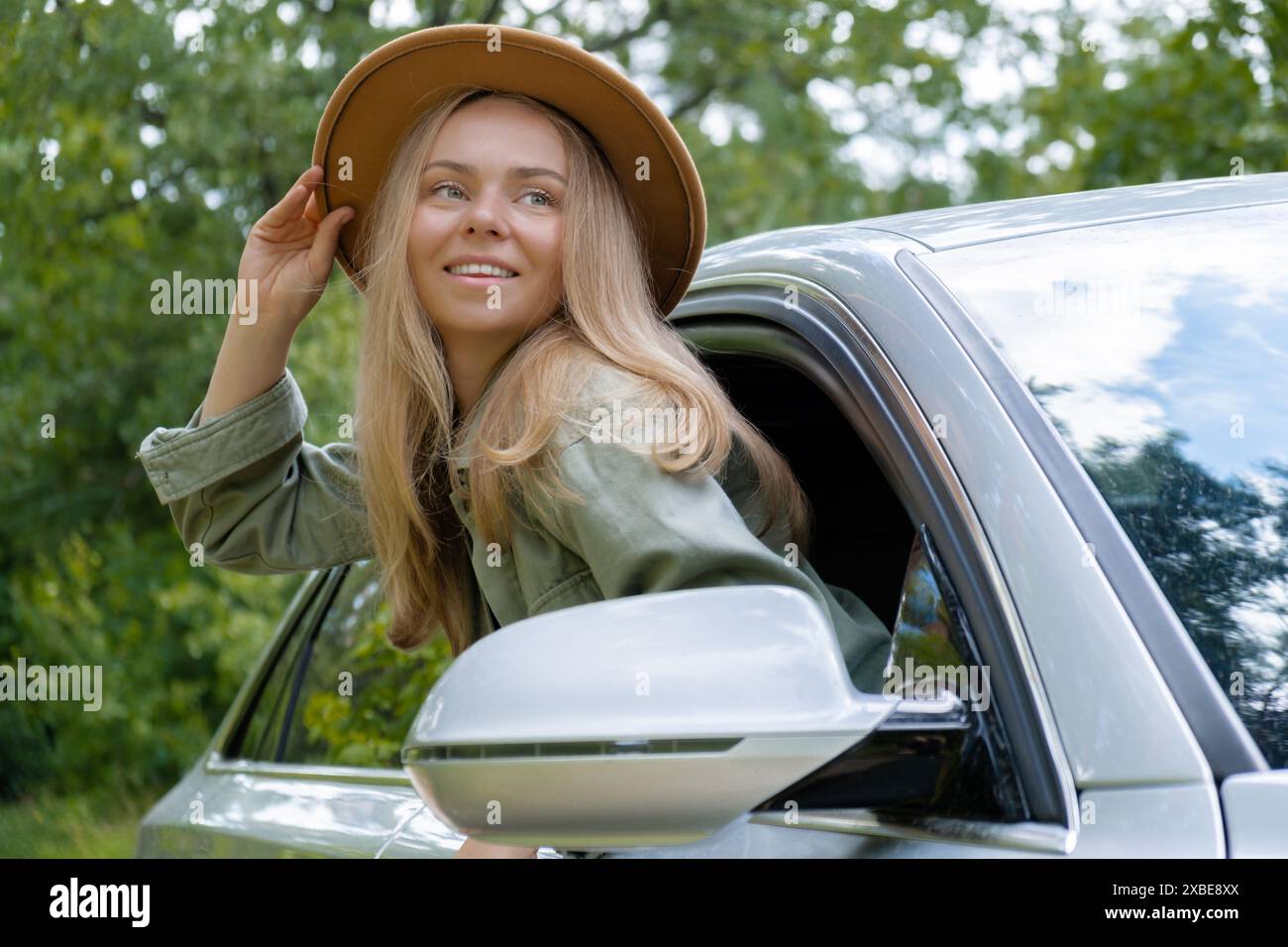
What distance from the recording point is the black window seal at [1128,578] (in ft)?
3.98

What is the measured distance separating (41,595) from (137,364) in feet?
5.48

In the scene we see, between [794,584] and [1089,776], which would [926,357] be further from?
[1089,776]

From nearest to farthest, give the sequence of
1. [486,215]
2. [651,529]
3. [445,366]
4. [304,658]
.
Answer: [651,529] → [486,215] → [445,366] → [304,658]

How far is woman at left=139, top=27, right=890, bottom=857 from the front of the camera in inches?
64.0

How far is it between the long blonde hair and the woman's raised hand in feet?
0.45

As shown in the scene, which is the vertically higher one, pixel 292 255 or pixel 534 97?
pixel 534 97

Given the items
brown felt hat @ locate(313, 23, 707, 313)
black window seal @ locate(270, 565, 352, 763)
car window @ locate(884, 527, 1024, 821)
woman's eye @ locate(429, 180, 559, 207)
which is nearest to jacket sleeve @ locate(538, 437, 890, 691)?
car window @ locate(884, 527, 1024, 821)

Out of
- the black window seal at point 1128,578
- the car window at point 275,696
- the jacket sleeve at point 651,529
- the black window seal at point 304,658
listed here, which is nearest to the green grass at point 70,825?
the car window at point 275,696

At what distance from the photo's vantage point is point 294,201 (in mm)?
2283

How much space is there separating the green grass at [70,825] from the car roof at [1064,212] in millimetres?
6148

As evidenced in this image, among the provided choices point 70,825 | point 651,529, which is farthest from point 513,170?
point 70,825

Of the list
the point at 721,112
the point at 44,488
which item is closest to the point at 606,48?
the point at 721,112

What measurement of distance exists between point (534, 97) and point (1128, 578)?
1131 mm

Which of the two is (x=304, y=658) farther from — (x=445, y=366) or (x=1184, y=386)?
(x=1184, y=386)
